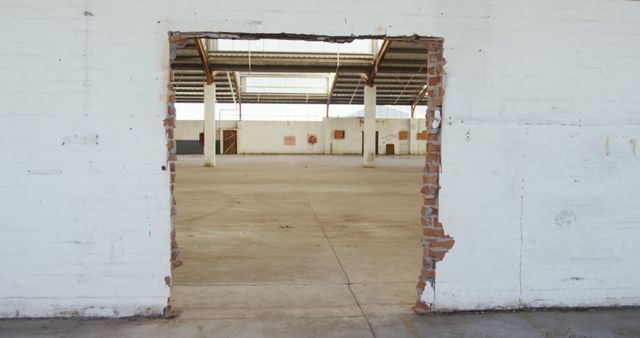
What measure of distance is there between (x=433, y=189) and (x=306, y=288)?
5.32 feet

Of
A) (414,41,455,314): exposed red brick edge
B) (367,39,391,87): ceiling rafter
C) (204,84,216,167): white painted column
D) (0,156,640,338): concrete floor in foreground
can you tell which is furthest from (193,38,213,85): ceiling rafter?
(414,41,455,314): exposed red brick edge

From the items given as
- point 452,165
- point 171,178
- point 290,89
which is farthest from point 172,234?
point 290,89

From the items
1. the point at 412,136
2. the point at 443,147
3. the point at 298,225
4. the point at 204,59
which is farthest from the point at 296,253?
the point at 412,136

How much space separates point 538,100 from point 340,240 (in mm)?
3718

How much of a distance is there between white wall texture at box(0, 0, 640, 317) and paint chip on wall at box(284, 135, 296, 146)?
34687 mm

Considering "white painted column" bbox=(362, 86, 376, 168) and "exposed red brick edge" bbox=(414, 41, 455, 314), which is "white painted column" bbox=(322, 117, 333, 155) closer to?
"white painted column" bbox=(362, 86, 376, 168)

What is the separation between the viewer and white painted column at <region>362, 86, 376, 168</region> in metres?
23.5

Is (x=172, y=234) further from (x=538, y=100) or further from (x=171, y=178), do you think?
(x=538, y=100)

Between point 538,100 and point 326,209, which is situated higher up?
point 538,100

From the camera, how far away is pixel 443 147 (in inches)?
160

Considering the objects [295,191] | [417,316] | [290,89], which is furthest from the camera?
[290,89]

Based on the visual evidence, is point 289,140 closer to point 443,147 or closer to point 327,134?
point 327,134

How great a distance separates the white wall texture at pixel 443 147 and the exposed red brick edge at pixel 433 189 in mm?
76

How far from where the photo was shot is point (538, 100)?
163 inches
